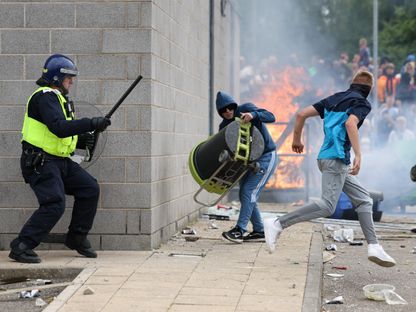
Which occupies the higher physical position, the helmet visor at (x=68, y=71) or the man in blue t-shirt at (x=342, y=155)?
the helmet visor at (x=68, y=71)

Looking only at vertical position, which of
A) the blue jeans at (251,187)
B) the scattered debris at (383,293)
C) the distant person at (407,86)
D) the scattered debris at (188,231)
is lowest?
the scattered debris at (383,293)

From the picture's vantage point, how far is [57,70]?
8.21 m

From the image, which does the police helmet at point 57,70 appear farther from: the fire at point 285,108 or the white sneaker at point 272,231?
the fire at point 285,108

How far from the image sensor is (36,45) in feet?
29.2

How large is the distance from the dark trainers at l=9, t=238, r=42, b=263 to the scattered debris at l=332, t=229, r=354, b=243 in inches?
144

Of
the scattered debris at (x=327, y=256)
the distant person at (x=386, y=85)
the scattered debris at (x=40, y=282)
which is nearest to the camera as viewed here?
the scattered debris at (x=40, y=282)

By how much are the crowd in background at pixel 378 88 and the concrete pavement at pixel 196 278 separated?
9.50 metres

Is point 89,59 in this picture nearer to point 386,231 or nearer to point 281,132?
point 386,231

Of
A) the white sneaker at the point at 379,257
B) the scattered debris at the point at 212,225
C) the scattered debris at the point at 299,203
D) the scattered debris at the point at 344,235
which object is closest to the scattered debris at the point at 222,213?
the scattered debris at the point at 212,225

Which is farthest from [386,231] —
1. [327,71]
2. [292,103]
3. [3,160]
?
[327,71]

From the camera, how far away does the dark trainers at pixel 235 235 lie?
9.67 metres

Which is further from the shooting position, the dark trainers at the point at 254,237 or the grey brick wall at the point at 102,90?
the dark trainers at the point at 254,237

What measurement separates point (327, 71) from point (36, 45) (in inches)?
625

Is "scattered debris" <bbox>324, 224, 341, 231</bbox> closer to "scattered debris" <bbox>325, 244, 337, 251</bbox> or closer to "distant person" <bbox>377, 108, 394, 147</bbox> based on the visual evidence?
"scattered debris" <bbox>325, 244, 337, 251</bbox>
